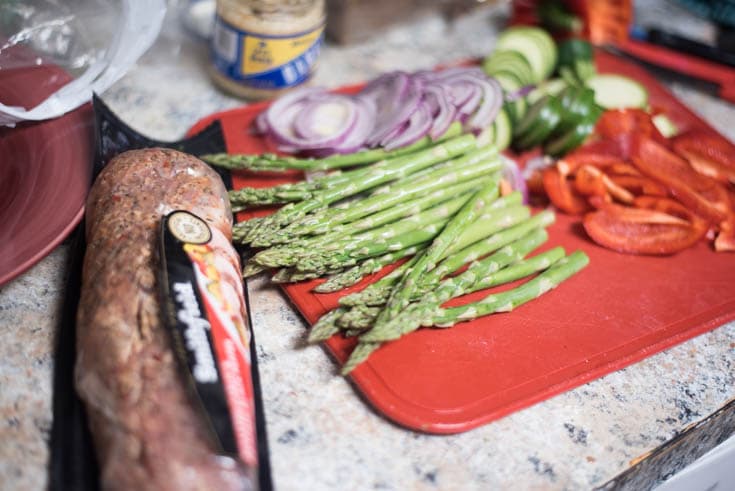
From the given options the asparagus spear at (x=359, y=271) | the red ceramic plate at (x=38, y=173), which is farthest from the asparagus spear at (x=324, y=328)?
the red ceramic plate at (x=38, y=173)

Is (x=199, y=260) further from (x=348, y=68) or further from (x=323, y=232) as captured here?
(x=348, y=68)

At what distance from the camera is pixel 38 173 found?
1.95 m

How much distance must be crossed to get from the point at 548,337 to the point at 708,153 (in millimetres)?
1154

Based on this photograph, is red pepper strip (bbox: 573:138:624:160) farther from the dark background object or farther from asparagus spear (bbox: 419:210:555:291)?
the dark background object

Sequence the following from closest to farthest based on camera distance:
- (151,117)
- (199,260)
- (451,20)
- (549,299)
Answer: (199,260) → (549,299) → (151,117) → (451,20)

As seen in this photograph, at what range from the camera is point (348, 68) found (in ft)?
9.68

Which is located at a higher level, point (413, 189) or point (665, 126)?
point (413, 189)

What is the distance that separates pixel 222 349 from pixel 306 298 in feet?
1.39

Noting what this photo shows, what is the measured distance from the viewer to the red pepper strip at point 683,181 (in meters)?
2.29

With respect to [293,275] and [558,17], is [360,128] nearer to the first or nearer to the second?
[293,275]

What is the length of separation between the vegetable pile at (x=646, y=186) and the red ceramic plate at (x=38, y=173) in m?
1.52

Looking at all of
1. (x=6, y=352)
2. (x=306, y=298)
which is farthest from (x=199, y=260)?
(x=6, y=352)

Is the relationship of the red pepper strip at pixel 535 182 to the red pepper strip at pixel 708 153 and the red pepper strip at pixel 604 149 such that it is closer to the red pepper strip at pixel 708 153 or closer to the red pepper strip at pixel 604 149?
the red pepper strip at pixel 604 149

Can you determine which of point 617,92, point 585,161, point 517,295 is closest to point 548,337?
point 517,295
